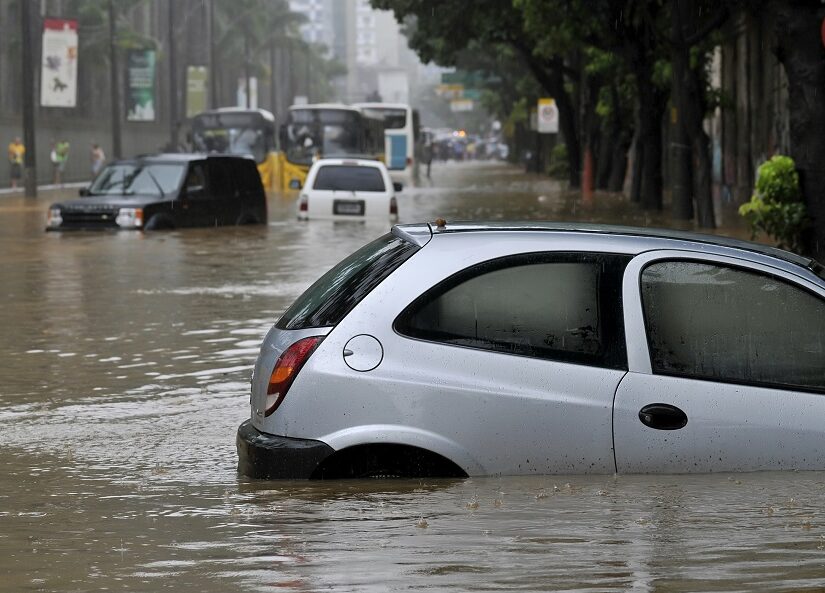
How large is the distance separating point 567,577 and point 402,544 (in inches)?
28.3

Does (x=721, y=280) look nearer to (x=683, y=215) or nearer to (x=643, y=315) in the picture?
(x=643, y=315)

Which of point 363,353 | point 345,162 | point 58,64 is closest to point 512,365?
point 363,353

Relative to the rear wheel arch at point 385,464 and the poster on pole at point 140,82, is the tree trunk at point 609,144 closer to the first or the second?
the poster on pole at point 140,82

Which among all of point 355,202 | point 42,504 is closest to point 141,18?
point 355,202

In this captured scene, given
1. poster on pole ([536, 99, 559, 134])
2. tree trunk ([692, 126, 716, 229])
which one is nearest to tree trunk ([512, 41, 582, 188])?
poster on pole ([536, 99, 559, 134])

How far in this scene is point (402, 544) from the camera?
6.13m

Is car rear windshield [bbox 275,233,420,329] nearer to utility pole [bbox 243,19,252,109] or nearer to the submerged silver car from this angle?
the submerged silver car

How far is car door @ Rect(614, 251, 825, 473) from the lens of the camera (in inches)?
264

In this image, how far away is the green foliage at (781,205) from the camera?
759 inches

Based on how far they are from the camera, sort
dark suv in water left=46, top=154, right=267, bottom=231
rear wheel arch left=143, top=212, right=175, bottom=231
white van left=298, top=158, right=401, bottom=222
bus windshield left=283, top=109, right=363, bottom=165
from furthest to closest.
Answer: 1. bus windshield left=283, top=109, right=363, bottom=165
2. white van left=298, top=158, right=401, bottom=222
3. rear wheel arch left=143, top=212, right=175, bottom=231
4. dark suv in water left=46, top=154, right=267, bottom=231

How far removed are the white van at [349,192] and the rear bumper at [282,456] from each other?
25.5 metres

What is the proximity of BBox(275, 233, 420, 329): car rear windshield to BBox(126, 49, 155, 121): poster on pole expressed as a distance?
60.3m

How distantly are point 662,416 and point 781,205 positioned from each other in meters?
13.2

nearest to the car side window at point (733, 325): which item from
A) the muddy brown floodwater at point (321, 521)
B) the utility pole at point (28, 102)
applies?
the muddy brown floodwater at point (321, 521)
